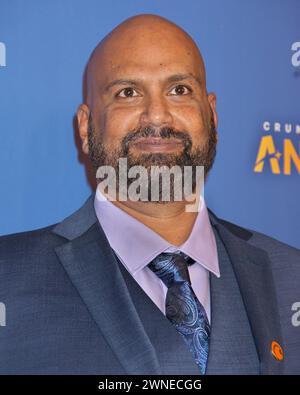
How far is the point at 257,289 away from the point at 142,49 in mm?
553

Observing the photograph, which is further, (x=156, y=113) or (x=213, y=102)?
(x=213, y=102)

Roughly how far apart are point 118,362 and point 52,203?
1.43 ft

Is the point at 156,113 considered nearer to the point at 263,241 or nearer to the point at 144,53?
the point at 144,53

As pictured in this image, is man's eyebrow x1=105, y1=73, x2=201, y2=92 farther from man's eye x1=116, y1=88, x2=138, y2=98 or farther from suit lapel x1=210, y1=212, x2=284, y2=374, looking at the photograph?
suit lapel x1=210, y1=212, x2=284, y2=374

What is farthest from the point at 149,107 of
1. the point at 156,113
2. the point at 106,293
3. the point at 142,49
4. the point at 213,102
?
the point at 106,293

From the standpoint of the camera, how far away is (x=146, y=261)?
1357 mm

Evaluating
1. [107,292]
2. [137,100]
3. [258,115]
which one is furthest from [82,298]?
[258,115]

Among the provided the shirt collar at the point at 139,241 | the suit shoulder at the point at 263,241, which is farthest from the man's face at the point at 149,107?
the suit shoulder at the point at 263,241

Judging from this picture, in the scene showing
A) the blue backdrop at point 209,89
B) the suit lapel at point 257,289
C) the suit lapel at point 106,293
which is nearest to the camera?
the suit lapel at point 106,293

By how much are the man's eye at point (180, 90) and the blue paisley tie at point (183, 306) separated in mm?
340

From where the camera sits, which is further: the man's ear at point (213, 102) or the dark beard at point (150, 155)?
the man's ear at point (213, 102)

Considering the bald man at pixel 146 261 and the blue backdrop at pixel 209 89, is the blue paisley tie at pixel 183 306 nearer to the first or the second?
the bald man at pixel 146 261

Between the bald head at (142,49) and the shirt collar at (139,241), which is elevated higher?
the bald head at (142,49)

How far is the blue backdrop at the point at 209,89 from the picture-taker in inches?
59.2
